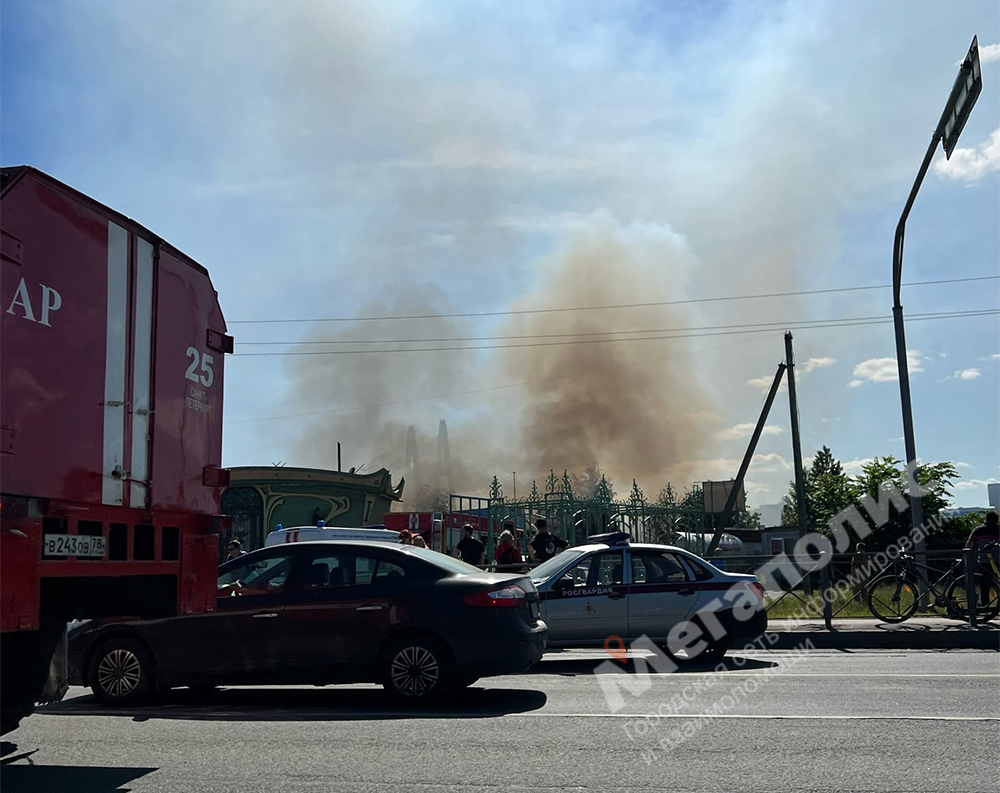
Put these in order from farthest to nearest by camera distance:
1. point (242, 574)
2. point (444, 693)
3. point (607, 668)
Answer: point (607, 668), point (242, 574), point (444, 693)

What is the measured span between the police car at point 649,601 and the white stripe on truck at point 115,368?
7.14m

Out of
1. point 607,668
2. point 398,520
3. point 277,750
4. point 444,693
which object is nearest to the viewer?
point 277,750

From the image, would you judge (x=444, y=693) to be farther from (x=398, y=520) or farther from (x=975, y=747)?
(x=398, y=520)

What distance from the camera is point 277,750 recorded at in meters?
6.86

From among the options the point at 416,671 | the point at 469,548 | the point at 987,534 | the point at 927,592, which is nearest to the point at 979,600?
the point at 927,592

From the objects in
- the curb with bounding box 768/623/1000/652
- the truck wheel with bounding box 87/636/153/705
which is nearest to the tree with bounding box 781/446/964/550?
the curb with bounding box 768/623/1000/652

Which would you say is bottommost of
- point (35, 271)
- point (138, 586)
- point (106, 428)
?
point (138, 586)

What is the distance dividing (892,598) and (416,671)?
29.0ft

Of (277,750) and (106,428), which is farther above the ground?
(106,428)

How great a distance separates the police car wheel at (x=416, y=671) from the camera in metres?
8.70

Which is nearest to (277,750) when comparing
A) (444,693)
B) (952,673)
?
(444,693)

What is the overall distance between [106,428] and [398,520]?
25.4 m

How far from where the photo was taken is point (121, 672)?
9.21 m

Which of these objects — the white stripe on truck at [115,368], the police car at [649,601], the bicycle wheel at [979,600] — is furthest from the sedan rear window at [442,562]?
the bicycle wheel at [979,600]
